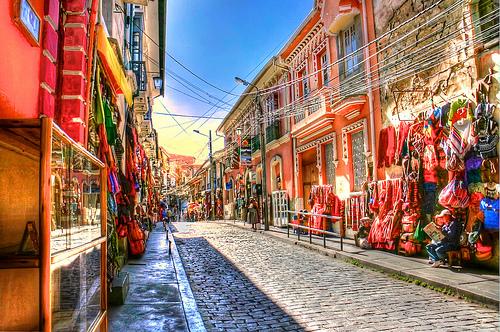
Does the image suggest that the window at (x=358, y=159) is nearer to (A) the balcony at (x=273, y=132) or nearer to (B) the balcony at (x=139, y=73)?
(B) the balcony at (x=139, y=73)

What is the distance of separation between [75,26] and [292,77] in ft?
48.8

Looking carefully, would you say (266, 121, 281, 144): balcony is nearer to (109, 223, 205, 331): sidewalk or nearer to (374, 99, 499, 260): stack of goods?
(374, 99, 499, 260): stack of goods

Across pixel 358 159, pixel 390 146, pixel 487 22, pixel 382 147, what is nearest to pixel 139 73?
pixel 358 159

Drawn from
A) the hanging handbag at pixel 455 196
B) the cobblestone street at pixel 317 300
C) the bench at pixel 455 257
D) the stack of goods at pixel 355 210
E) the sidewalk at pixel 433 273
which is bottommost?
the cobblestone street at pixel 317 300

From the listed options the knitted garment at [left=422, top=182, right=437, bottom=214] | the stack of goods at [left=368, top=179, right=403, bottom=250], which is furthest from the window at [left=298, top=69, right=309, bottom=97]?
the knitted garment at [left=422, top=182, right=437, bottom=214]

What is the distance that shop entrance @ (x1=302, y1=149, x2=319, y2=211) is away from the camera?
1809cm

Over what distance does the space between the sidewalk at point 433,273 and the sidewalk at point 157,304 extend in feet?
13.4

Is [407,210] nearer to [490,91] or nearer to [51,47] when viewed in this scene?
[490,91]

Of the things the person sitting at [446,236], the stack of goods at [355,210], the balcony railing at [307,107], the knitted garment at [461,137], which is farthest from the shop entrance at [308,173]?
the knitted garment at [461,137]

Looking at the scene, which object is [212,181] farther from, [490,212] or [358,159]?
[490,212]

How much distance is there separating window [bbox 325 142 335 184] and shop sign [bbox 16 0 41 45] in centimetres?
1239

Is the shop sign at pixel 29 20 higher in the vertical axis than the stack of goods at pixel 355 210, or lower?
higher

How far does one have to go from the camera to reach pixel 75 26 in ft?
15.6

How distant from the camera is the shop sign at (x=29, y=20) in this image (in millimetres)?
3299
